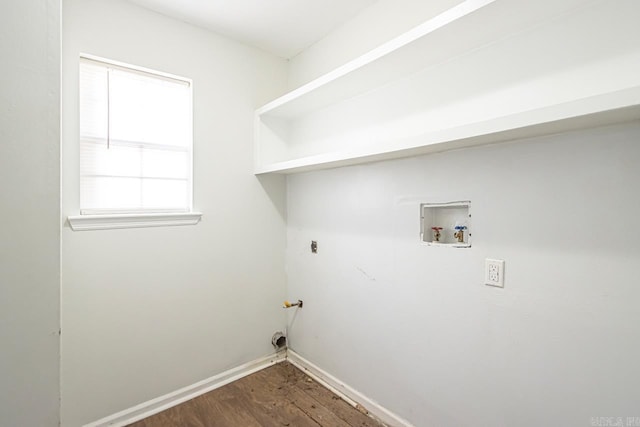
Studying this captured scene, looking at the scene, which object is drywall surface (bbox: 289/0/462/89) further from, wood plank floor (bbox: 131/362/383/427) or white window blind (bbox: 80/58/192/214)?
wood plank floor (bbox: 131/362/383/427)

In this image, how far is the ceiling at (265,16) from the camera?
6.25 feet

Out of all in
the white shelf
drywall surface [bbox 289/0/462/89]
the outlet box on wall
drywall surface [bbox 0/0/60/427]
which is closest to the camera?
drywall surface [bbox 0/0/60/427]

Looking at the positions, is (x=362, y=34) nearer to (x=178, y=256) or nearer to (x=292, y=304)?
(x=178, y=256)

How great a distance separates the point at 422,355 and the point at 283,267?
1369 mm

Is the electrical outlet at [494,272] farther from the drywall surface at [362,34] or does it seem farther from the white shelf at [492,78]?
the drywall surface at [362,34]

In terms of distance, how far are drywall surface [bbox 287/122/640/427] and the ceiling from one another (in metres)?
1.05

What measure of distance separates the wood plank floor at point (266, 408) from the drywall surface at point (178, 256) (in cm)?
16

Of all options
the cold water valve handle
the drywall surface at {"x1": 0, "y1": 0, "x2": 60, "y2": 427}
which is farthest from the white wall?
the drywall surface at {"x1": 0, "y1": 0, "x2": 60, "y2": 427}

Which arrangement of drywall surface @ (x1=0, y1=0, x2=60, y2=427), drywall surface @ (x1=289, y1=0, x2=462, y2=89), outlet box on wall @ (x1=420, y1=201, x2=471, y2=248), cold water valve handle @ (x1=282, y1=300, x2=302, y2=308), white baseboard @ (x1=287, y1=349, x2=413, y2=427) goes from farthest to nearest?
1. cold water valve handle @ (x1=282, y1=300, x2=302, y2=308)
2. white baseboard @ (x1=287, y1=349, x2=413, y2=427)
3. drywall surface @ (x1=289, y1=0, x2=462, y2=89)
4. outlet box on wall @ (x1=420, y1=201, x2=471, y2=248)
5. drywall surface @ (x1=0, y1=0, x2=60, y2=427)

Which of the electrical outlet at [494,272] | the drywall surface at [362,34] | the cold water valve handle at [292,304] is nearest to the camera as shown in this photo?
the electrical outlet at [494,272]

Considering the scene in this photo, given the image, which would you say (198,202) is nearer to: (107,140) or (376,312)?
(107,140)

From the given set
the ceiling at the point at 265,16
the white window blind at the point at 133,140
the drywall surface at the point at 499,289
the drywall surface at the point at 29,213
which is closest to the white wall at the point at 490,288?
the drywall surface at the point at 499,289

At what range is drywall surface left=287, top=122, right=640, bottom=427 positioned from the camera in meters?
1.12

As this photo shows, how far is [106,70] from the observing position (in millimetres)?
1834
